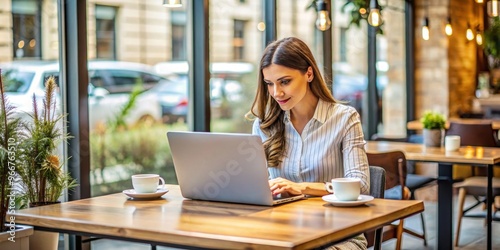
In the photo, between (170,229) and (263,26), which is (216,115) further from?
(170,229)

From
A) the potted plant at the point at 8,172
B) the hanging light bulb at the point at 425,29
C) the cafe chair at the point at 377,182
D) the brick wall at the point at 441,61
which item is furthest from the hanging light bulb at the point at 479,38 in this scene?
the potted plant at the point at 8,172

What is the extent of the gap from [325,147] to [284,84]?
1.01ft

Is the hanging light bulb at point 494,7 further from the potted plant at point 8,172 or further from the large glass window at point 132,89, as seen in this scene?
the potted plant at point 8,172

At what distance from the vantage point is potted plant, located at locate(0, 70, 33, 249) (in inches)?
125

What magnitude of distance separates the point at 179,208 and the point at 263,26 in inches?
134

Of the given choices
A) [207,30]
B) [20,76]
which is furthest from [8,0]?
[207,30]

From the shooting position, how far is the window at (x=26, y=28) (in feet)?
12.6

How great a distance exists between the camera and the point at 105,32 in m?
4.40

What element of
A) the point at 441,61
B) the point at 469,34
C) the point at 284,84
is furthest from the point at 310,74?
the point at 469,34

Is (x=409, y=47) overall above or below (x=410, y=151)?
above

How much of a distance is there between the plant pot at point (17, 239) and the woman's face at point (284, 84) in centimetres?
114

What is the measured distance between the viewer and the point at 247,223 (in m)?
2.33

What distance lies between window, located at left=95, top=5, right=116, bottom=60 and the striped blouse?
1.57m

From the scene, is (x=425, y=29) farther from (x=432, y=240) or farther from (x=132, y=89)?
(x=132, y=89)
